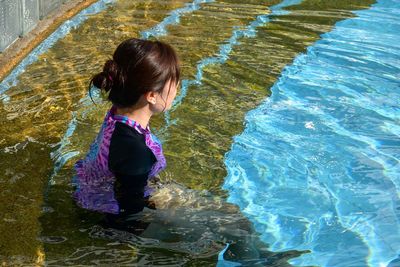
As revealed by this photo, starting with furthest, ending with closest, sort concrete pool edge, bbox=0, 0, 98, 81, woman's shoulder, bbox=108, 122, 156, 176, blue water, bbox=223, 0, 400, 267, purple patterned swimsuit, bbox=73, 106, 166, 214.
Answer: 1. concrete pool edge, bbox=0, 0, 98, 81
2. blue water, bbox=223, 0, 400, 267
3. purple patterned swimsuit, bbox=73, 106, 166, 214
4. woman's shoulder, bbox=108, 122, 156, 176

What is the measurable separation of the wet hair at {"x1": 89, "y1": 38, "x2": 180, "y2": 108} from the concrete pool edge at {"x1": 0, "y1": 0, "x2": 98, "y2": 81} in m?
1.95

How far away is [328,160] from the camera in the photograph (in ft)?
14.2

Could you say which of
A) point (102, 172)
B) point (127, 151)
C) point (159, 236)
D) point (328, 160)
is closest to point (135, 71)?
point (127, 151)

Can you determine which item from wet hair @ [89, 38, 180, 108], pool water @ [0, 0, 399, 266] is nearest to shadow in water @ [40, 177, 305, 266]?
pool water @ [0, 0, 399, 266]

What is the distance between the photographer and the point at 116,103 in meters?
3.32

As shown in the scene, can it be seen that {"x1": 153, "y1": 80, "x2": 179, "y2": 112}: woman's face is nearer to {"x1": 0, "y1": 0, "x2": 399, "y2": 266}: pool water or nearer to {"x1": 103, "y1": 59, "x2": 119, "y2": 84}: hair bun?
{"x1": 103, "y1": 59, "x2": 119, "y2": 84}: hair bun

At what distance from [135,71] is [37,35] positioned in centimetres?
272

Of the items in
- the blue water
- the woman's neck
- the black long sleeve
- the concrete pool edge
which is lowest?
the blue water

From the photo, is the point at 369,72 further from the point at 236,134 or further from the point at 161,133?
the point at 161,133

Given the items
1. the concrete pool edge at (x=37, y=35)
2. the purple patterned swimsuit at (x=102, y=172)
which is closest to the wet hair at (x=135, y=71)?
the purple patterned swimsuit at (x=102, y=172)

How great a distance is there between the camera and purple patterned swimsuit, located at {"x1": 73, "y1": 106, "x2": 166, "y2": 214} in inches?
130

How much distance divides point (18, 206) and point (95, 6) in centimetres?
356

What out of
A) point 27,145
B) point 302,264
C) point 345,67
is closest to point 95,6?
point 345,67

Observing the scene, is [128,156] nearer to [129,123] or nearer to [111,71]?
[129,123]
